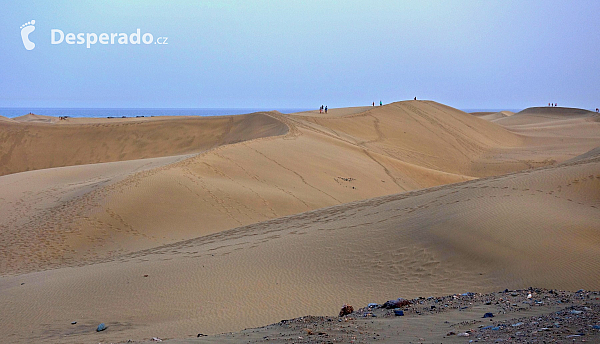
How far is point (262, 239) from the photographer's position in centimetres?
970

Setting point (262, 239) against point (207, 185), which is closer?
point (262, 239)

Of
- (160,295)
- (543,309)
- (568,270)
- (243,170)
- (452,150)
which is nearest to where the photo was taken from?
(543,309)

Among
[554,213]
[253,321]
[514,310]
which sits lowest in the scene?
[253,321]

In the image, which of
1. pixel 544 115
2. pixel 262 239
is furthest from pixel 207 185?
pixel 544 115

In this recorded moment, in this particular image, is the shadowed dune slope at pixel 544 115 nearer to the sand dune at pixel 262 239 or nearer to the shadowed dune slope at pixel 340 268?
the sand dune at pixel 262 239

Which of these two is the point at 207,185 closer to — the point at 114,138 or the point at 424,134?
the point at 114,138

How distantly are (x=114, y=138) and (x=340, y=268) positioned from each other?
27.0 meters

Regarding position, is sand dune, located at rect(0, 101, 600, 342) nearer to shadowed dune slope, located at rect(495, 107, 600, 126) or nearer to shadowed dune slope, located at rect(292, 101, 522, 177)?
shadowed dune slope, located at rect(292, 101, 522, 177)

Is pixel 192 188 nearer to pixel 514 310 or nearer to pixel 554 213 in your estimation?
pixel 554 213

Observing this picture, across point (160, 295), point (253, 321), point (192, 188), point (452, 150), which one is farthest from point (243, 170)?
point (452, 150)

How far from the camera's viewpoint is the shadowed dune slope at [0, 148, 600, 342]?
6359 mm

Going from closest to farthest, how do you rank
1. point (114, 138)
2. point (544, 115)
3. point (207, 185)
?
1. point (207, 185)
2. point (114, 138)
3. point (544, 115)

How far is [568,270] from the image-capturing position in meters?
6.46

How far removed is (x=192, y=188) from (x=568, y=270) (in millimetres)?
10664
